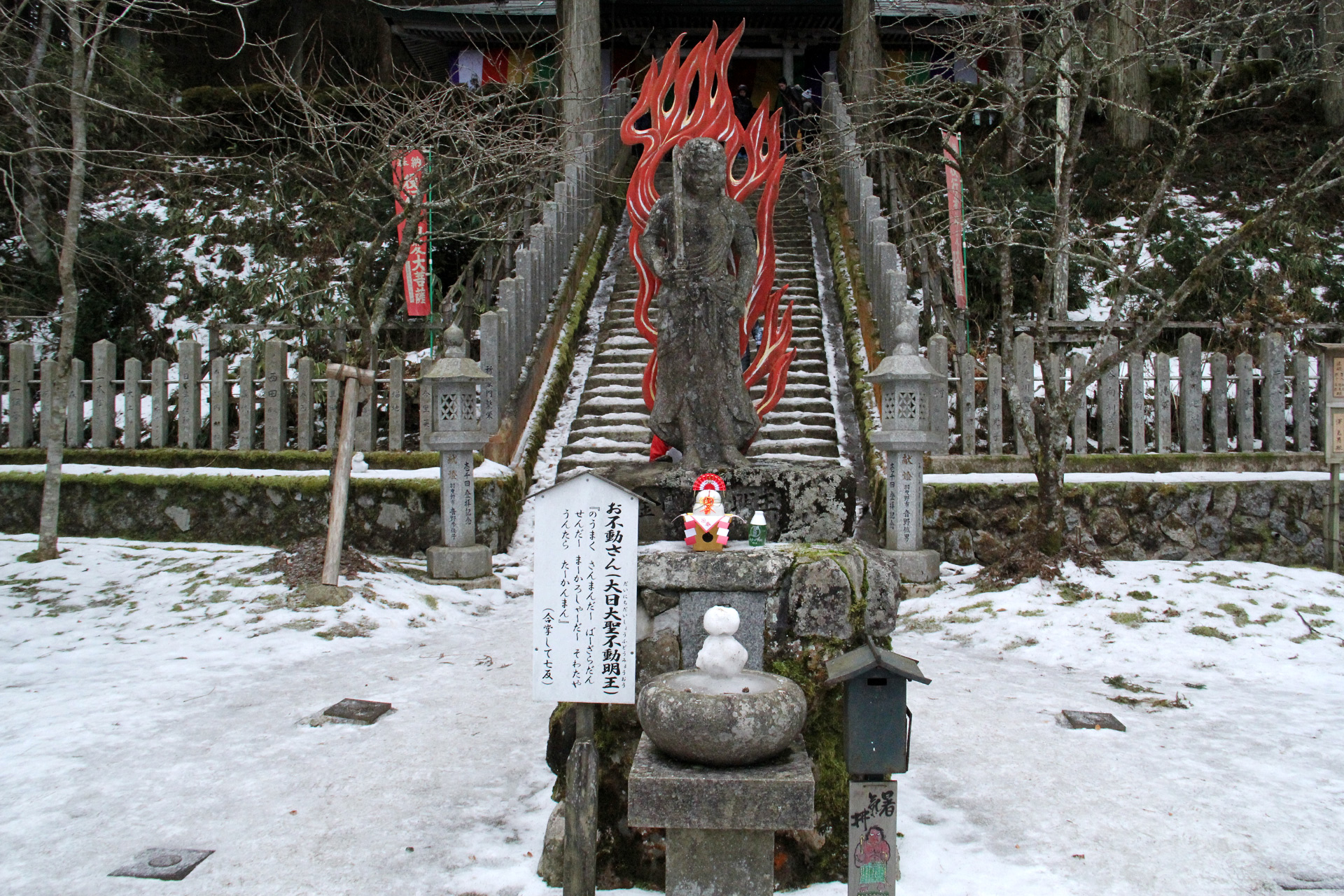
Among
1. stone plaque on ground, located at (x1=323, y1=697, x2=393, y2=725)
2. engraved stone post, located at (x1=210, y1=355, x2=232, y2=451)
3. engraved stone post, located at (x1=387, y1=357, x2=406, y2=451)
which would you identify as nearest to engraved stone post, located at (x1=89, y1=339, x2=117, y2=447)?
engraved stone post, located at (x1=210, y1=355, x2=232, y2=451)

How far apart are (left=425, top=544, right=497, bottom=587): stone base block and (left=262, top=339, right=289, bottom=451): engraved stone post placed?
2.42 meters

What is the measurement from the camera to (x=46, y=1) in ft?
20.1

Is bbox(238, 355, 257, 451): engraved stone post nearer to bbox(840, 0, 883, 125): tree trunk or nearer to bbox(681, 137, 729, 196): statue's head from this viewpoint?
bbox(681, 137, 729, 196): statue's head

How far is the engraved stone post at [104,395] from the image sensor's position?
9.13m

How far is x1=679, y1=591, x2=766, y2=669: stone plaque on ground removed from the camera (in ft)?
11.0

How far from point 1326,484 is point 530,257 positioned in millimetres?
7557

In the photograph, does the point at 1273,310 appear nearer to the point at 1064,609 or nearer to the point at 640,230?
the point at 1064,609

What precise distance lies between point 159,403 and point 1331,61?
17.5 m

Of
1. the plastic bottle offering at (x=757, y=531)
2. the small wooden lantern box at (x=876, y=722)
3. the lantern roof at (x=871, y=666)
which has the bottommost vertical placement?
the small wooden lantern box at (x=876, y=722)

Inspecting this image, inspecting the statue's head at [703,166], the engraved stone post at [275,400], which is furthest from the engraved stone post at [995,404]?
the engraved stone post at [275,400]

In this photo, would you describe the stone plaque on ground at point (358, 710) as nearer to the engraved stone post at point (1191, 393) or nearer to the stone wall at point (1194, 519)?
the stone wall at point (1194, 519)

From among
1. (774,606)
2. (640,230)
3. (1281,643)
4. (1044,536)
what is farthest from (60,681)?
(1281,643)

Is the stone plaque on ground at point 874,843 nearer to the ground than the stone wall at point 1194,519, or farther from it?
nearer to the ground

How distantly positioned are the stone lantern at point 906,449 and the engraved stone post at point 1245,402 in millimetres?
2987
